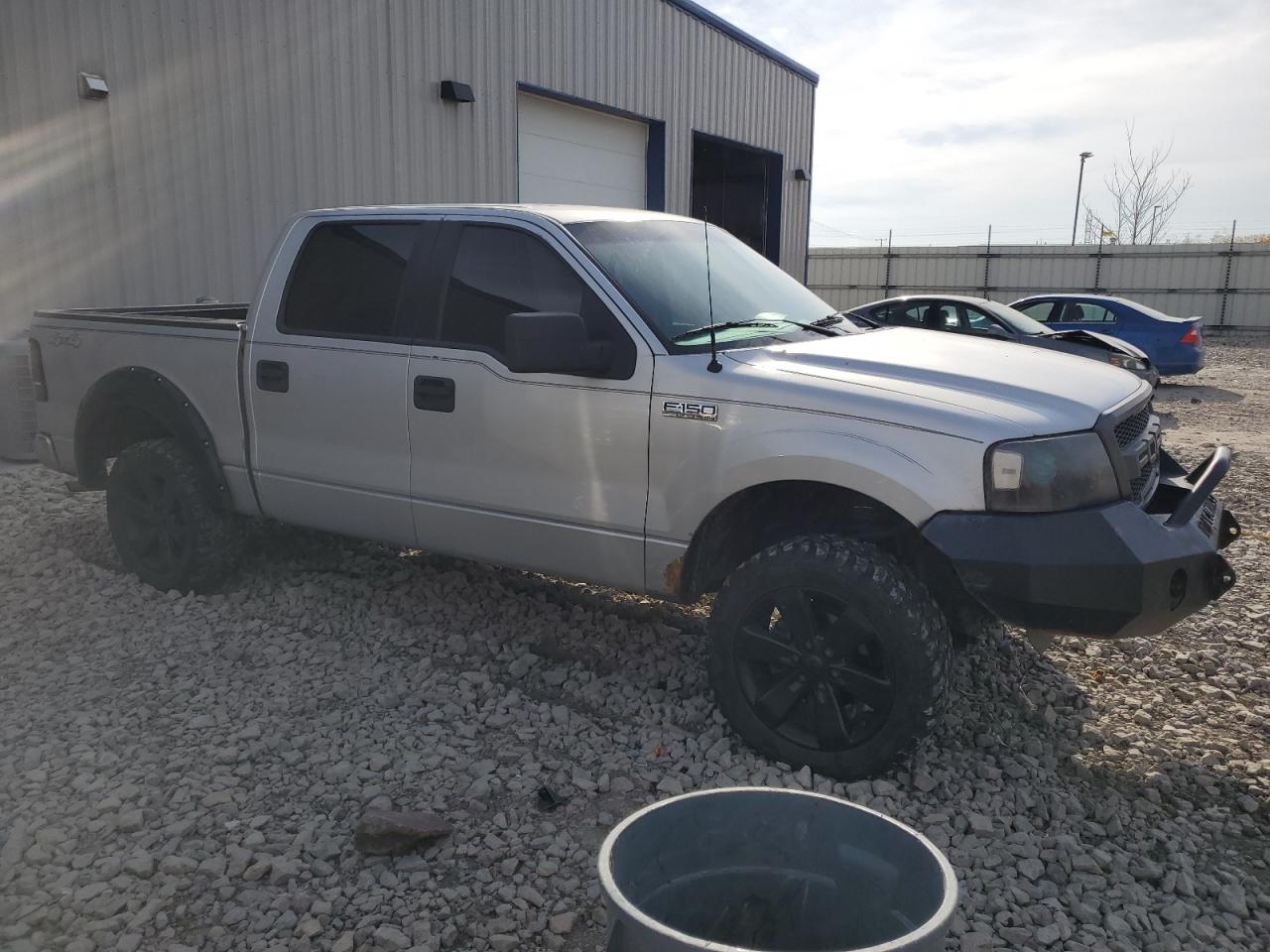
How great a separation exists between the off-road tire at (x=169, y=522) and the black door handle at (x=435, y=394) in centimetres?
151

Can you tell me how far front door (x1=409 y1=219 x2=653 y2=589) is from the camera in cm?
376

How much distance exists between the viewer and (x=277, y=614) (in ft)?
16.4

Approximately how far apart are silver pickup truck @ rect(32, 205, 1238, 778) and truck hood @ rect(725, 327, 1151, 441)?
0.05 ft

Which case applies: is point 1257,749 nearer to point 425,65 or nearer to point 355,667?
point 355,667

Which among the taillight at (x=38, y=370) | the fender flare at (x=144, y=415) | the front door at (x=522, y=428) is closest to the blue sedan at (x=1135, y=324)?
the front door at (x=522, y=428)

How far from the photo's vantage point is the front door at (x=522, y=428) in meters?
3.76

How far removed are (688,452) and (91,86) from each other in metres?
6.90

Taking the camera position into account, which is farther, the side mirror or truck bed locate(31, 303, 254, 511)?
truck bed locate(31, 303, 254, 511)

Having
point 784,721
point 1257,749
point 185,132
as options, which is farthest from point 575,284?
point 185,132

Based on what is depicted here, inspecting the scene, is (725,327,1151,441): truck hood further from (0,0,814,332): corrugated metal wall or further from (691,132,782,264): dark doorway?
(691,132,782,264): dark doorway

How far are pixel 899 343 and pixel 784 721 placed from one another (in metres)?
1.58

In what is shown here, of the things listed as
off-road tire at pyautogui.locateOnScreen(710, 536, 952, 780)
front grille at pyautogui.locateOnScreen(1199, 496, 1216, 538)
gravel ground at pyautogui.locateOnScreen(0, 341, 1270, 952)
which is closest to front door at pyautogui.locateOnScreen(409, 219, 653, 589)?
off-road tire at pyautogui.locateOnScreen(710, 536, 952, 780)

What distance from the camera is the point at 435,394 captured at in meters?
4.17

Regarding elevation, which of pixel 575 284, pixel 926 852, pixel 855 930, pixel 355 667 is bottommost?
pixel 355 667
